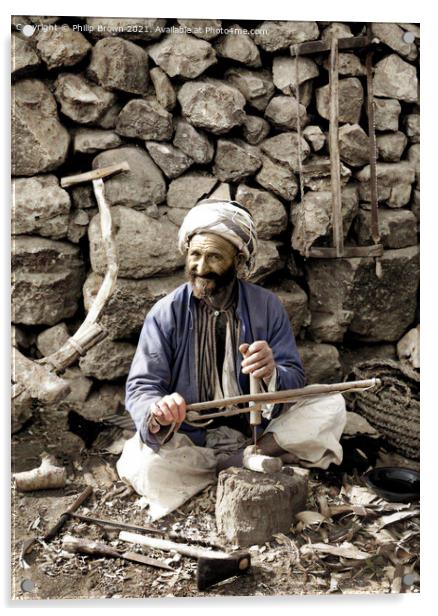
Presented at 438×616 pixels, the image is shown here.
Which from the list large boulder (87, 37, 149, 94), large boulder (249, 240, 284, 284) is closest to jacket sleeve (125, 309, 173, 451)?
large boulder (249, 240, 284, 284)

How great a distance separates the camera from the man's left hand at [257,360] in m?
2.64

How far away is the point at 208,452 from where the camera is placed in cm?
280

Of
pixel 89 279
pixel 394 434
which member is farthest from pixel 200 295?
pixel 394 434

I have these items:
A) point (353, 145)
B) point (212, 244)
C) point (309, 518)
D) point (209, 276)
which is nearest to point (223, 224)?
point (212, 244)

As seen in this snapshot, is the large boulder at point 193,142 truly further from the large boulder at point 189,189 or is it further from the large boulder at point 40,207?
the large boulder at point 40,207

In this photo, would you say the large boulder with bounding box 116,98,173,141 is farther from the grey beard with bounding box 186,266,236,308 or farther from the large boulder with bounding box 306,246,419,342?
the large boulder with bounding box 306,246,419,342

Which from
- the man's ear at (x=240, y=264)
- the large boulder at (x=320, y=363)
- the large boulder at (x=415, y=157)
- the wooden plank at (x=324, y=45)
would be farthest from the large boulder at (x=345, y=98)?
the large boulder at (x=320, y=363)

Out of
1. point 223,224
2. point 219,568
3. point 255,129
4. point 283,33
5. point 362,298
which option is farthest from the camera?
point 362,298

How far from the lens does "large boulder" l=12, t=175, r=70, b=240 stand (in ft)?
8.93

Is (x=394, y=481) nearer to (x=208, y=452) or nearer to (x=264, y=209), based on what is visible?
(x=208, y=452)

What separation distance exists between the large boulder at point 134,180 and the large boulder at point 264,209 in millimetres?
291

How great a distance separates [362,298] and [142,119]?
1024 millimetres

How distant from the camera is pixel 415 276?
9.51 ft

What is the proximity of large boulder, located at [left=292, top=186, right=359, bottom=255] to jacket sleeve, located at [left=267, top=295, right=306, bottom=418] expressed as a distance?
0.26m
